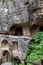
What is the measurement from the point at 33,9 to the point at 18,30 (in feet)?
9.81

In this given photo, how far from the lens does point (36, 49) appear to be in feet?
35.3

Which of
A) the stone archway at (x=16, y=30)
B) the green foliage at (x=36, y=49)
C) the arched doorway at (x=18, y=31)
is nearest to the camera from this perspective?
the green foliage at (x=36, y=49)

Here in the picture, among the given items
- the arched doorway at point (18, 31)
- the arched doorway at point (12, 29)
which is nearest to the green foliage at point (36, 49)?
the arched doorway at point (12, 29)

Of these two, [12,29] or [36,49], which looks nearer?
[36,49]

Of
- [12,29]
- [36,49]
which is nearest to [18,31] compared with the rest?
[12,29]

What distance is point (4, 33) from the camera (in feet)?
44.6

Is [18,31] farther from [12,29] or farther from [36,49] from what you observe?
[36,49]

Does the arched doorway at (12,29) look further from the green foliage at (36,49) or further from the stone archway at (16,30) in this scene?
the green foliage at (36,49)

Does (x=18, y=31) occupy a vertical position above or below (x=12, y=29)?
below

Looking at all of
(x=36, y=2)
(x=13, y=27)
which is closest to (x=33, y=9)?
(x=36, y=2)

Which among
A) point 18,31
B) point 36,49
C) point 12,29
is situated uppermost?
point 12,29

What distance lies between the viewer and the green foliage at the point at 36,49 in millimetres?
10255

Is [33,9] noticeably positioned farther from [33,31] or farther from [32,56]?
[32,56]

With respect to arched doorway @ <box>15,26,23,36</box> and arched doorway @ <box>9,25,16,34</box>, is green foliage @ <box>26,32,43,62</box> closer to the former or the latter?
arched doorway @ <box>9,25,16,34</box>
